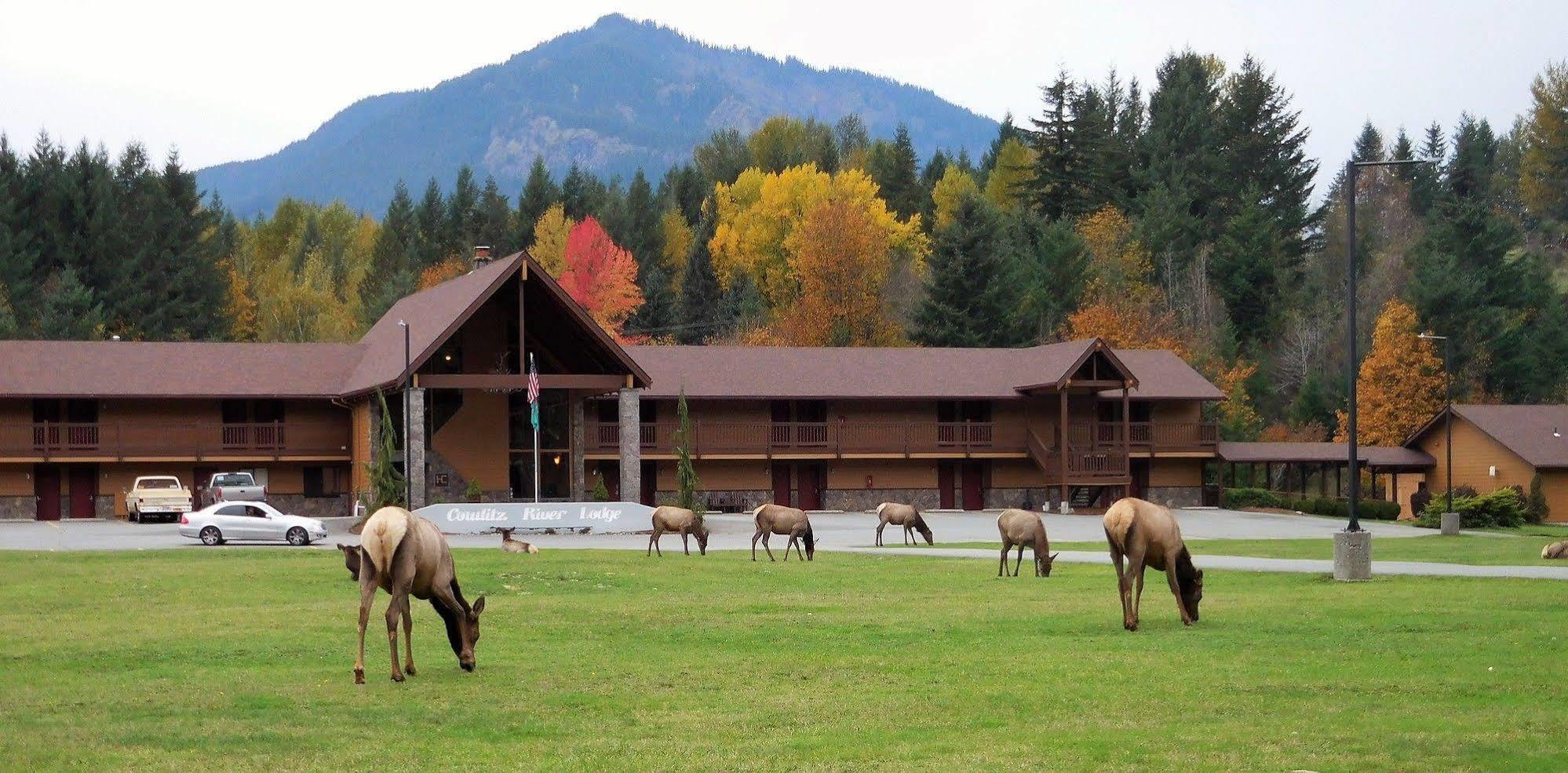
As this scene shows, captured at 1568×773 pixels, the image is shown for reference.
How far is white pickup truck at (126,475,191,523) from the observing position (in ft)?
174

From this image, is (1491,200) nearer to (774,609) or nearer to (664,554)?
(664,554)

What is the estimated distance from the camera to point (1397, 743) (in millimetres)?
11758

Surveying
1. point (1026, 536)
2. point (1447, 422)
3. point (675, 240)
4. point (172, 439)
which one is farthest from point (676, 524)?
point (675, 240)

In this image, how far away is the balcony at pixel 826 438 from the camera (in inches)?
2478

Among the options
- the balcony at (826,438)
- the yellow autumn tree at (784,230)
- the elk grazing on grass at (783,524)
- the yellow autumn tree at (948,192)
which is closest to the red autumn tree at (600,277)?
the yellow autumn tree at (784,230)

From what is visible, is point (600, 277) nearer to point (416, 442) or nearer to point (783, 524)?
point (416, 442)

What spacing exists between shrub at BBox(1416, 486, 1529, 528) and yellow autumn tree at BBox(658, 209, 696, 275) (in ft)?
206

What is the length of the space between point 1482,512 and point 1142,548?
3980cm

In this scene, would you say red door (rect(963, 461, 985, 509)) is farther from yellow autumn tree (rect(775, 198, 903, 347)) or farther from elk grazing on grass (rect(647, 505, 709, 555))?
elk grazing on grass (rect(647, 505, 709, 555))

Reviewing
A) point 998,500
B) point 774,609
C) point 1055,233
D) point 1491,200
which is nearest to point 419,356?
point 998,500

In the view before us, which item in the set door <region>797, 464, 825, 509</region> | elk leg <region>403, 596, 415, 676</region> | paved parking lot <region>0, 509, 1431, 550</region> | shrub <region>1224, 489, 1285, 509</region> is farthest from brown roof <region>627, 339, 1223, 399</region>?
elk leg <region>403, 596, 415, 676</region>

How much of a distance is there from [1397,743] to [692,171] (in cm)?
11557

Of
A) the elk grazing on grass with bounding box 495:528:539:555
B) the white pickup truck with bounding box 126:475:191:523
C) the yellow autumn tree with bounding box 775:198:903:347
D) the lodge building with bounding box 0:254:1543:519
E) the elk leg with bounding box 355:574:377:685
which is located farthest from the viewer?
the yellow autumn tree with bounding box 775:198:903:347

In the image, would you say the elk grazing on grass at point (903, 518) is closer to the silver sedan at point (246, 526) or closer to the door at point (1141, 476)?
the silver sedan at point (246, 526)
